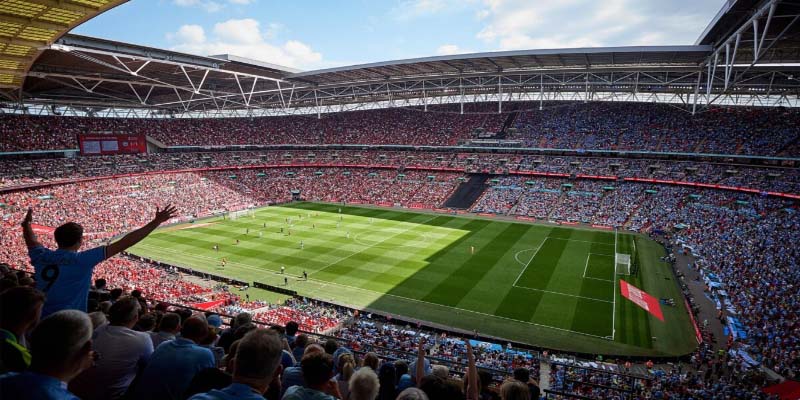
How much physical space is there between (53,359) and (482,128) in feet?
229

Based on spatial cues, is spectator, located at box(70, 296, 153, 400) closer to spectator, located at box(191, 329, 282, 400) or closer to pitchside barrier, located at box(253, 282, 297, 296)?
spectator, located at box(191, 329, 282, 400)

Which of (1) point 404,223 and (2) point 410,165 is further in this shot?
(2) point 410,165

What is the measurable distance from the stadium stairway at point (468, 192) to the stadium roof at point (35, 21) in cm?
4419

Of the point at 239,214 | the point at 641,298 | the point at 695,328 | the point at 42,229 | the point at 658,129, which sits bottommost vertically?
the point at 695,328

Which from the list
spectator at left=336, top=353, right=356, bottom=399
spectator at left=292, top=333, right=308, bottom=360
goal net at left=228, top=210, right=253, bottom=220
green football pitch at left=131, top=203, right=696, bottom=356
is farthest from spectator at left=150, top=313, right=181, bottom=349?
goal net at left=228, top=210, right=253, bottom=220

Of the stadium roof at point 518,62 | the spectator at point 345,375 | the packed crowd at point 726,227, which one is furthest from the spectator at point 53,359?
the stadium roof at point 518,62

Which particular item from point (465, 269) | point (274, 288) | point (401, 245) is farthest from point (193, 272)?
point (465, 269)

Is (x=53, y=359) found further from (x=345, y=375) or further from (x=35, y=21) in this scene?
(x=35, y=21)

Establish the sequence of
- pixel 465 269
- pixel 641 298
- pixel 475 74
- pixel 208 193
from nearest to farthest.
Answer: pixel 641 298, pixel 465 269, pixel 475 74, pixel 208 193

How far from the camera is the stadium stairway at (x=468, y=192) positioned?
185ft

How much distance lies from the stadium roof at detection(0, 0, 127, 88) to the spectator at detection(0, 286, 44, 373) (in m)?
16.5

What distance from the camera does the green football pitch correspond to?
2391cm

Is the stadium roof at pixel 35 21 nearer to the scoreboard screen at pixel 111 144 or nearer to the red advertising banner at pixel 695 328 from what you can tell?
the red advertising banner at pixel 695 328

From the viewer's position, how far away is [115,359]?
3.89 meters
